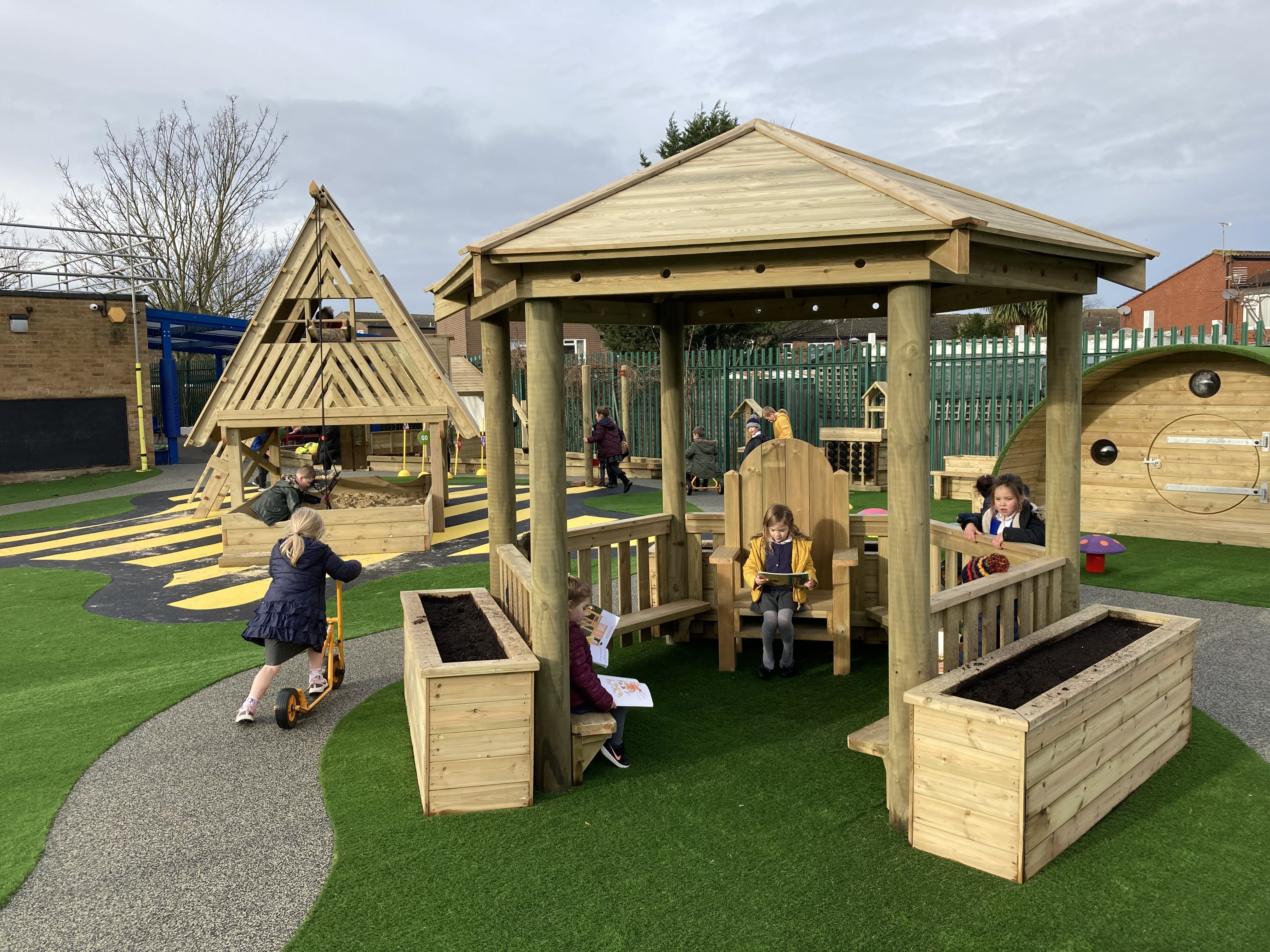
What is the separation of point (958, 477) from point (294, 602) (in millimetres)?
13430

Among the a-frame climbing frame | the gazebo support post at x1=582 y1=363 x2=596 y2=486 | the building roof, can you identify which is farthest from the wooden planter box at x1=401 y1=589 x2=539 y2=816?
the gazebo support post at x1=582 y1=363 x2=596 y2=486

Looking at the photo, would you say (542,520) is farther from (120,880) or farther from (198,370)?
(198,370)

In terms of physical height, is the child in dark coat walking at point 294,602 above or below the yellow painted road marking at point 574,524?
above

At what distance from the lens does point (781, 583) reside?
23.2 feet

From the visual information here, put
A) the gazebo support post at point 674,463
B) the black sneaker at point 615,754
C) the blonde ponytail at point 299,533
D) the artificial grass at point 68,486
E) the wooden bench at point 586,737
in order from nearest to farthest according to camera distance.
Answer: the wooden bench at point 586,737
the black sneaker at point 615,754
the blonde ponytail at point 299,533
the gazebo support post at point 674,463
the artificial grass at point 68,486

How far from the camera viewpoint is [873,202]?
4719 mm

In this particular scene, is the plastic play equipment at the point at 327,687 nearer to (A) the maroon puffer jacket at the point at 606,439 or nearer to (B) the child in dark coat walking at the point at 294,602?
(B) the child in dark coat walking at the point at 294,602

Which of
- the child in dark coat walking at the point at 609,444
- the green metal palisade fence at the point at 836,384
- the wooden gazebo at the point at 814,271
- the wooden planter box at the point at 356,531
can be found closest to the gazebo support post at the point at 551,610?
the wooden gazebo at the point at 814,271

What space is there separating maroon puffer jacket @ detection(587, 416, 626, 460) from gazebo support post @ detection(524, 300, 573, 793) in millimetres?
14286

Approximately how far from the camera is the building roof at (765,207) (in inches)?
179

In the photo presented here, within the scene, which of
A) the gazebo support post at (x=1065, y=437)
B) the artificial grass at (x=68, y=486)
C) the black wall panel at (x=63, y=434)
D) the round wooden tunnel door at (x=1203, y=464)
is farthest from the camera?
the black wall panel at (x=63, y=434)

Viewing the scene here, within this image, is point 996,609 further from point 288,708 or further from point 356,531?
point 356,531

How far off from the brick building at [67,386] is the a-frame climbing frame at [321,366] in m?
12.7

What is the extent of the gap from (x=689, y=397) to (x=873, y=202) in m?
18.2
